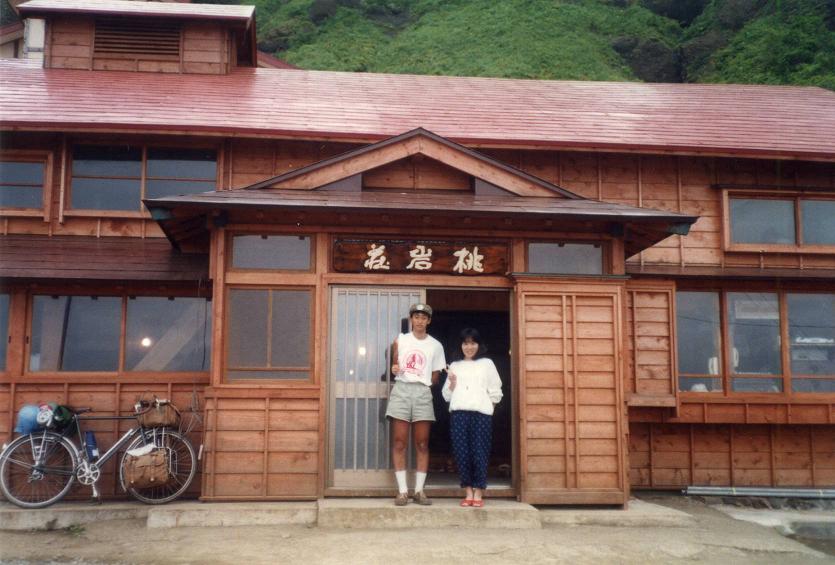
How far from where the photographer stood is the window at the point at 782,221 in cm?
1131

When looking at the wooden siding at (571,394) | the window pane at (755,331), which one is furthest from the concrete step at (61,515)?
the window pane at (755,331)

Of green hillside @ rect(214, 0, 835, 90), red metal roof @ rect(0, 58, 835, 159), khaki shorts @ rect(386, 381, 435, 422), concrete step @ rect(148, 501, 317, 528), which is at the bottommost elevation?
concrete step @ rect(148, 501, 317, 528)

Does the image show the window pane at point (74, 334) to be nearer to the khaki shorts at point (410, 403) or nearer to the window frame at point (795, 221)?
the khaki shorts at point (410, 403)

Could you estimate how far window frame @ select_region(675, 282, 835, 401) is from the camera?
10.8m

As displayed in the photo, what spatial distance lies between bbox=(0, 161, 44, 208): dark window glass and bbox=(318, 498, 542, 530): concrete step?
6137 mm

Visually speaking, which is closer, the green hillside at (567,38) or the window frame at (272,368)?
the window frame at (272,368)

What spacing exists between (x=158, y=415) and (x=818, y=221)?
10.1 metres

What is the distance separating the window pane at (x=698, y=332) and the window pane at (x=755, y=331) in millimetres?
250

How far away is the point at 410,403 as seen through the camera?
26.8ft

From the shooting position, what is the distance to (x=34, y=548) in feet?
24.5

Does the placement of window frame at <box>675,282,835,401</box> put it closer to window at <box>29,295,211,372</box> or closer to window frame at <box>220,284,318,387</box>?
window frame at <box>220,284,318,387</box>

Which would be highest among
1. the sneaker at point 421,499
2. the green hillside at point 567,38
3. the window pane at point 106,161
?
the green hillside at point 567,38

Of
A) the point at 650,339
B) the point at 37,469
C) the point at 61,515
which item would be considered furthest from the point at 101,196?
the point at 650,339

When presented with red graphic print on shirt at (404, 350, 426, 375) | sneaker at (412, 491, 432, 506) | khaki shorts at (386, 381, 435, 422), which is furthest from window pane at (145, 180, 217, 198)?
sneaker at (412, 491, 432, 506)
